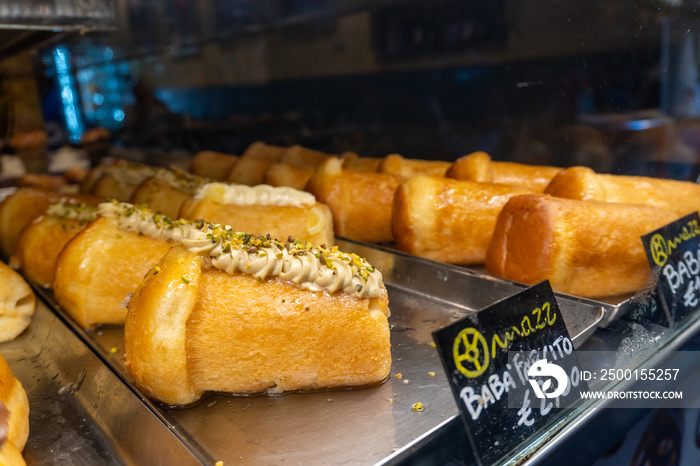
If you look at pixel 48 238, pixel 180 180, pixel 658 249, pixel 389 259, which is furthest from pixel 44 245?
pixel 658 249

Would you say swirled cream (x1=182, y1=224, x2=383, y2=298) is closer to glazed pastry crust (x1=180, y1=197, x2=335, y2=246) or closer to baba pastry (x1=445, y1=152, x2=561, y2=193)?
glazed pastry crust (x1=180, y1=197, x2=335, y2=246)

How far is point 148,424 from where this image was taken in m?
1.24

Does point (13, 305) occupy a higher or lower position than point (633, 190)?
lower

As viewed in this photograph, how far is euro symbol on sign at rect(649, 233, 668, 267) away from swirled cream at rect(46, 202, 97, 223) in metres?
2.15

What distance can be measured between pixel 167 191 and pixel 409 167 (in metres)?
1.25

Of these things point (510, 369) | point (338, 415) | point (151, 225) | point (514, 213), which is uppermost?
point (151, 225)

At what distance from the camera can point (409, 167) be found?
2812mm

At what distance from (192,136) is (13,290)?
2898mm

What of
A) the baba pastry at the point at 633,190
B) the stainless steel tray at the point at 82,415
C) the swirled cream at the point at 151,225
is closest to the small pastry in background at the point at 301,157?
the swirled cream at the point at 151,225

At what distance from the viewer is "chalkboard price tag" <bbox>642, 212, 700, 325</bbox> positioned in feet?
5.63

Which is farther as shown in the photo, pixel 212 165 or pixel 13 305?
pixel 212 165

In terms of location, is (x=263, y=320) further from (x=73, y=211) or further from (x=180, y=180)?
(x=180, y=180)

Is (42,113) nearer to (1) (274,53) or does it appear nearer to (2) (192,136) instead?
(2) (192,136)

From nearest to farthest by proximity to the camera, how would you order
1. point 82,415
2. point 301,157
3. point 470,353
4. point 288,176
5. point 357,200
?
point 470,353, point 82,415, point 357,200, point 288,176, point 301,157
